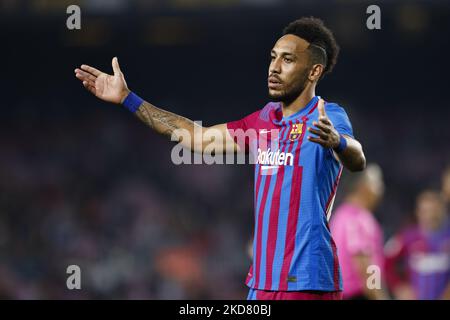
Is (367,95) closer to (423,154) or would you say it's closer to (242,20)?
(423,154)

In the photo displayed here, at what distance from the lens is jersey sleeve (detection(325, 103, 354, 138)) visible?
4.07 m

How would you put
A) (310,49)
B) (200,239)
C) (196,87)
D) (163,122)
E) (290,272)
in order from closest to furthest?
(290,272), (310,49), (163,122), (200,239), (196,87)

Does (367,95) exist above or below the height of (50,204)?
above

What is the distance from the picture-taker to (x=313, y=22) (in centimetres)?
439

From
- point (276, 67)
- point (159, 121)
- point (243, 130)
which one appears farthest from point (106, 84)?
point (276, 67)

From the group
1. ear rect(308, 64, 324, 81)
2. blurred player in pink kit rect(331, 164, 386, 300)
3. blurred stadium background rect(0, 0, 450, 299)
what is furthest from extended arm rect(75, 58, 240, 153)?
blurred stadium background rect(0, 0, 450, 299)

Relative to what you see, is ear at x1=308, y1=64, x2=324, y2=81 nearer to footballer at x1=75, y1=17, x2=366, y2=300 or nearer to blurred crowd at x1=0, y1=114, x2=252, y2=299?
footballer at x1=75, y1=17, x2=366, y2=300

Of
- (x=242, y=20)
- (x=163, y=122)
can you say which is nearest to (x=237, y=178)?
(x=242, y=20)

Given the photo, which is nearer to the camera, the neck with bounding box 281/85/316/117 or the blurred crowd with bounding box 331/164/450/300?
the neck with bounding box 281/85/316/117

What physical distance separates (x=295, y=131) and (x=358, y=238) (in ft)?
10.2

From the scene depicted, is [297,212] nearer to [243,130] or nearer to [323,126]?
[323,126]

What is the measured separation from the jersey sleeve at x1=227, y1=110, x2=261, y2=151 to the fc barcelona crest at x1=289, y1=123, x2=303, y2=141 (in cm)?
33

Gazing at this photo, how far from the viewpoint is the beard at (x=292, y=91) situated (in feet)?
13.8
